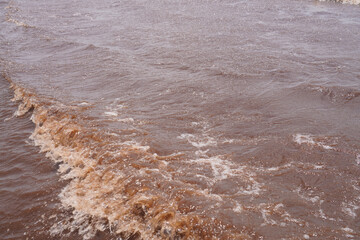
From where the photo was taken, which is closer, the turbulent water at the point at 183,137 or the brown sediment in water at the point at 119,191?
the brown sediment in water at the point at 119,191

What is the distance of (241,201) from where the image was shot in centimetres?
432

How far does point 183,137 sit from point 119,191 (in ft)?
6.59

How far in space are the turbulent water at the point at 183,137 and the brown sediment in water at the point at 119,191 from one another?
25 mm

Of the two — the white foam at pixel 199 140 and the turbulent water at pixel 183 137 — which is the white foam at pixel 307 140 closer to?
the turbulent water at pixel 183 137

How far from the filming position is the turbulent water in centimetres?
410

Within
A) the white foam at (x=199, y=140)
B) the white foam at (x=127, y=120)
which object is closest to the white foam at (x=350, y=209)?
the white foam at (x=199, y=140)

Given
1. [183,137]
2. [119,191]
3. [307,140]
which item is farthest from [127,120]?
[307,140]

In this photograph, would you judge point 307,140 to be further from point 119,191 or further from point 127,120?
point 127,120

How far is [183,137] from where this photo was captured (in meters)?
5.95

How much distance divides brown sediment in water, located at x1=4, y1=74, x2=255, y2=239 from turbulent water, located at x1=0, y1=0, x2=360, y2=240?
0.08 feet

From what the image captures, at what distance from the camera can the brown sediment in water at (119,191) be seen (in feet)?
12.9

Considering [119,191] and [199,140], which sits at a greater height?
[199,140]

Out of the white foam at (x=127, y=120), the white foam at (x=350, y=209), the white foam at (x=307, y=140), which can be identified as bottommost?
the white foam at (x=350, y=209)

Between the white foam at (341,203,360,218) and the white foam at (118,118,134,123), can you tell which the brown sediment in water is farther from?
the white foam at (341,203,360,218)
